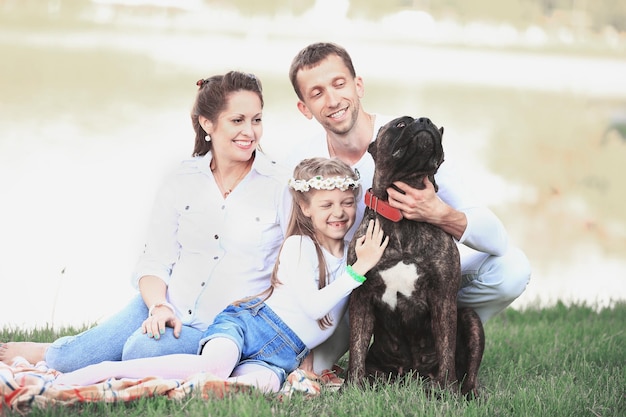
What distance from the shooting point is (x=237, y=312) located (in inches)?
170

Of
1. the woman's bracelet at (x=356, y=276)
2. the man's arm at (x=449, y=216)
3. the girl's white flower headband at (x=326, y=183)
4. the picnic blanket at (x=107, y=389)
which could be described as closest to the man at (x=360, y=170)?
the man's arm at (x=449, y=216)

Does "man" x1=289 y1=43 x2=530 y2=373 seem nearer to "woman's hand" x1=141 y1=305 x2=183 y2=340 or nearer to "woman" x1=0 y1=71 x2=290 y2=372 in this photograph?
"woman" x1=0 y1=71 x2=290 y2=372

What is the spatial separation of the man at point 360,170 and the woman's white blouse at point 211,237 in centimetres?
40

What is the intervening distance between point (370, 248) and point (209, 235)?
3.29 feet

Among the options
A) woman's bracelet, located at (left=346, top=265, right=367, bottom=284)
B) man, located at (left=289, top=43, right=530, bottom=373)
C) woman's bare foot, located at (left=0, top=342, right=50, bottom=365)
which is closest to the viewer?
woman's bracelet, located at (left=346, top=265, right=367, bottom=284)

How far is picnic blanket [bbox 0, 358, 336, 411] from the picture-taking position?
3615 mm

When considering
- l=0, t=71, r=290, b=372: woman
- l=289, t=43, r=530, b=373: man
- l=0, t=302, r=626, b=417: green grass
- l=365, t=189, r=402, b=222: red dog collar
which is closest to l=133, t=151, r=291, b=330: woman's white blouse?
l=0, t=71, r=290, b=372: woman

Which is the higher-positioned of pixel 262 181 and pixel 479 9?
pixel 479 9

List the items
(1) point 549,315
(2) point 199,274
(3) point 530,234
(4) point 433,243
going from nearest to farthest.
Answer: (4) point 433,243 < (2) point 199,274 < (1) point 549,315 < (3) point 530,234

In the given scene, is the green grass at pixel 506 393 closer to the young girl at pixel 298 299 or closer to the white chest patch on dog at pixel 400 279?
the young girl at pixel 298 299

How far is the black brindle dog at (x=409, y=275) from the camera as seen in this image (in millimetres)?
4031

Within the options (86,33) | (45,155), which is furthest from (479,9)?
(45,155)

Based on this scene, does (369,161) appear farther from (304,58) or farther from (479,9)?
(479,9)

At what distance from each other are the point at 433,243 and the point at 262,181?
109 centimetres
